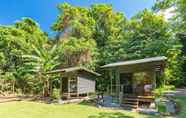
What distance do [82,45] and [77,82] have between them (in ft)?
25.1

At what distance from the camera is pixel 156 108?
1134cm

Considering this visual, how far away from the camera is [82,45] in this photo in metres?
23.8

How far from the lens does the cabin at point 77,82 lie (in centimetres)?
1677

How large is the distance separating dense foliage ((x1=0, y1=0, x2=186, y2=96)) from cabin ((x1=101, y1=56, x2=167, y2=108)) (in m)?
7.18

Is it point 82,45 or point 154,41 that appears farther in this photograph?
point 82,45

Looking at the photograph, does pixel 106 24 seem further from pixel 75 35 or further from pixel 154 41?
pixel 154 41

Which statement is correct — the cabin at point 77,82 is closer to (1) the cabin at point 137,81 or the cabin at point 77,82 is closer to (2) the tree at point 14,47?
(1) the cabin at point 137,81

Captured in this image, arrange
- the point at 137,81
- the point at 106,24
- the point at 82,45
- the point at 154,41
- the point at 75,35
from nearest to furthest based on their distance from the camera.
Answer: the point at 137,81
the point at 154,41
the point at 82,45
the point at 75,35
the point at 106,24

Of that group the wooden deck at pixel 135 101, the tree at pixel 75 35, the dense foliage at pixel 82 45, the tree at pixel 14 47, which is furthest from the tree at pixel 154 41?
the tree at pixel 14 47

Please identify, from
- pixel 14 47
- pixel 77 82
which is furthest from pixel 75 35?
pixel 77 82

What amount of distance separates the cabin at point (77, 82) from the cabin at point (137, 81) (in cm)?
342

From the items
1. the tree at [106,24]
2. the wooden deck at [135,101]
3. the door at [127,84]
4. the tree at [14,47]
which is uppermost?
the tree at [106,24]

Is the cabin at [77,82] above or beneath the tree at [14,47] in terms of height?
beneath

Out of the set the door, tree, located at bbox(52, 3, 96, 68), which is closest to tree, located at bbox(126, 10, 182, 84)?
tree, located at bbox(52, 3, 96, 68)
